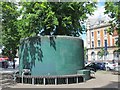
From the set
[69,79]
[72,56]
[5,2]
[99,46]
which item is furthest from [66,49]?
[99,46]

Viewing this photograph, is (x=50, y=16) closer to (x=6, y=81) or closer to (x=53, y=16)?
(x=53, y=16)

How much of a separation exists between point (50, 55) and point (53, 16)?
2.92 meters

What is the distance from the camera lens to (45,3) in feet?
67.5

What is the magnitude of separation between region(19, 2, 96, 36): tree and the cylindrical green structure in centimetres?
98

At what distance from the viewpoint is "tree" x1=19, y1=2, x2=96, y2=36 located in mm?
20562

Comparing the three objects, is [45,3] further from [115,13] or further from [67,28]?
[115,13]

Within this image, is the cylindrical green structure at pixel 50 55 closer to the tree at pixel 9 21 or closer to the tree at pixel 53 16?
the tree at pixel 53 16

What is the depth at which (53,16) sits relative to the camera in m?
20.6

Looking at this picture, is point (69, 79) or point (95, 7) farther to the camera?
point (95, 7)

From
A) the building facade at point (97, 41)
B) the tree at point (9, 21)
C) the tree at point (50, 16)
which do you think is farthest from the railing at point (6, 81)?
the building facade at point (97, 41)

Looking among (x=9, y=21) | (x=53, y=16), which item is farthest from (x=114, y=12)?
(x=9, y=21)

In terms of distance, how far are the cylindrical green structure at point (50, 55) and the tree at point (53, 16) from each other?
0.98m

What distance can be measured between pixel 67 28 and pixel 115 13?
531 centimetres

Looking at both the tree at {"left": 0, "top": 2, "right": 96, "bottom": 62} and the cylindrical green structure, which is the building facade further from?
the cylindrical green structure
